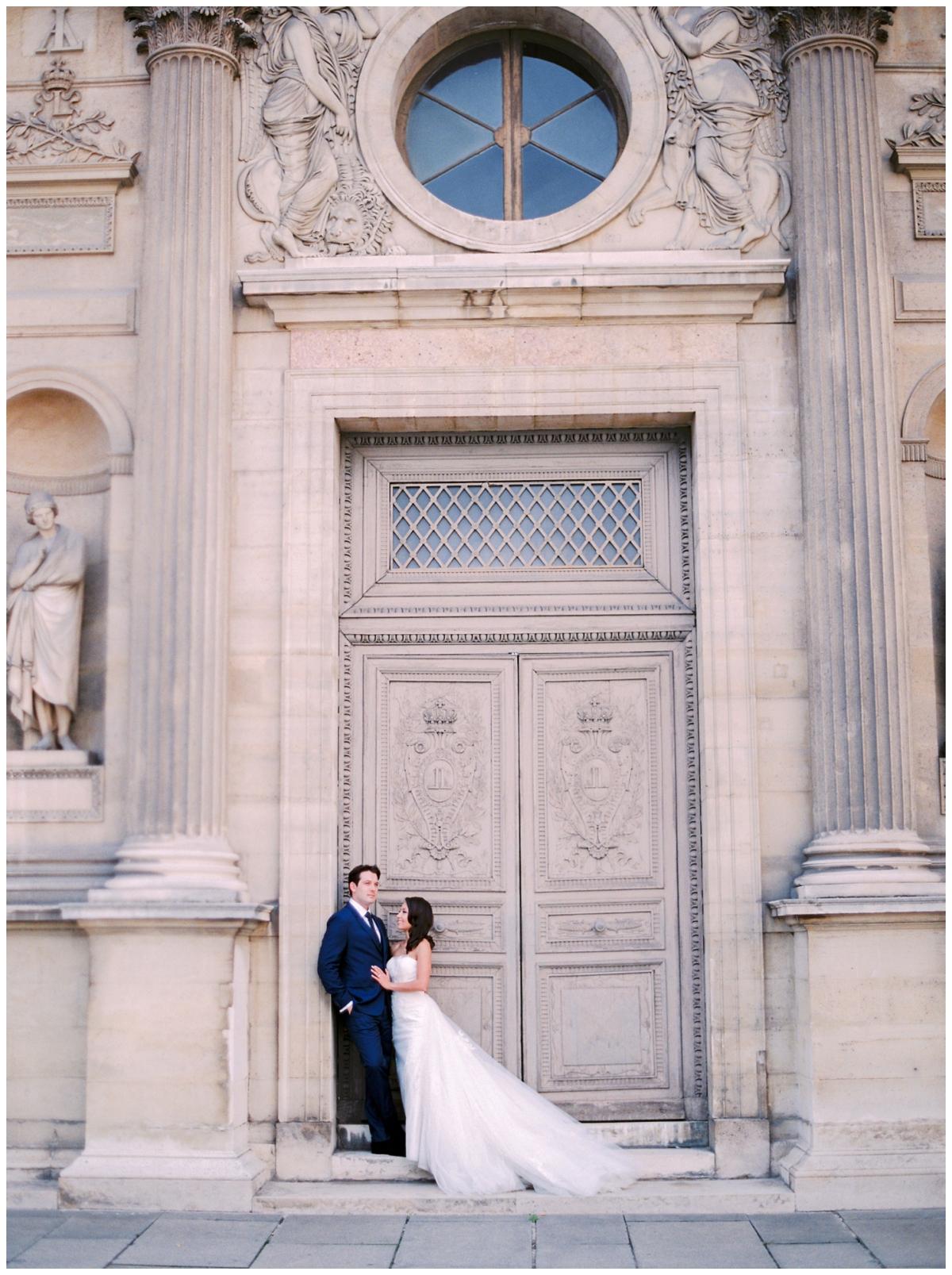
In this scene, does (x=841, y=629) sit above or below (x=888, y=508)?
below

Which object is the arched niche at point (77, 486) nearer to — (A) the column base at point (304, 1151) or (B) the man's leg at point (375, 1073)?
(B) the man's leg at point (375, 1073)

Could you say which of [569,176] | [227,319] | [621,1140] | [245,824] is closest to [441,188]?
[569,176]

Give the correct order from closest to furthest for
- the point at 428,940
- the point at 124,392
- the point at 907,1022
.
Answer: the point at 907,1022, the point at 428,940, the point at 124,392

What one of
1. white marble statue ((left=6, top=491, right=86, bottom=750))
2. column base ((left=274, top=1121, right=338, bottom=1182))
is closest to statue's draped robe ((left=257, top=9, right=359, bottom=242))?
white marble statue ((left=6, top=491, right=86, bottom=750))

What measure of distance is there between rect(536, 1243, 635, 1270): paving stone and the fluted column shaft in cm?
269

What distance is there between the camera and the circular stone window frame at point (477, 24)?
9.79 m

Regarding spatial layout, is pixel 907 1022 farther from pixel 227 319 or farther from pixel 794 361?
pixel 227 319

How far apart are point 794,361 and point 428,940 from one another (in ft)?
13.8

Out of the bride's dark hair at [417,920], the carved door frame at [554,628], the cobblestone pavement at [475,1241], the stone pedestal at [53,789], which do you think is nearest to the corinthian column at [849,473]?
the carved door frame at [554,628]

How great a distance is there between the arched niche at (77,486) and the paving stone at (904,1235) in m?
5.16

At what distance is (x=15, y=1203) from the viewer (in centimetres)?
855

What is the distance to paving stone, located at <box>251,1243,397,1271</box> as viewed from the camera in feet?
24.2

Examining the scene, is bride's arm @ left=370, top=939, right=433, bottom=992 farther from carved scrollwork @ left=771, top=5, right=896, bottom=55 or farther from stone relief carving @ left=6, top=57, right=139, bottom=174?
carved scrollwork @ left=771, top=5, right=896, bottom=55

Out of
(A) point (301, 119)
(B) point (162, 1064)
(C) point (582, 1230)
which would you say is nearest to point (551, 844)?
(C) point (582, 1230)
